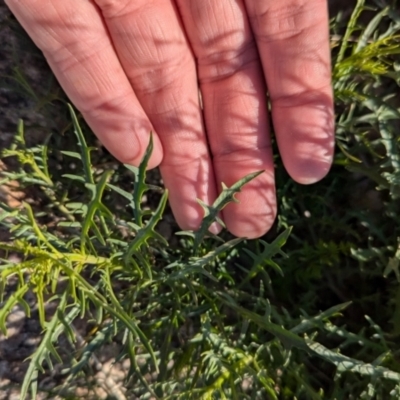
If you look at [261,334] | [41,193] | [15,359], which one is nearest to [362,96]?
[261,334]

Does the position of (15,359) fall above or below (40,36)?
below

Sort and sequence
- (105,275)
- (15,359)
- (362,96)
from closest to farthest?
(105,275) < (362,96) < (15,359)

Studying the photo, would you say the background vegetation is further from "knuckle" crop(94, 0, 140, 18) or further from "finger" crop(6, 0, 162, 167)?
"knuckle" crop(94, 0, 140, 18)

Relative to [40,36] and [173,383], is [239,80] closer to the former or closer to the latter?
[40,36]

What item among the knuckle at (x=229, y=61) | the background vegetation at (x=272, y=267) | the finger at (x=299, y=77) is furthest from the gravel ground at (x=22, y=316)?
the finger at (x=299, y=77)

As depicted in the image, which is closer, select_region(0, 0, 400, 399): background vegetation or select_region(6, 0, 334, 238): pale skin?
select_region(0, 0, 400, 399): background vegetation

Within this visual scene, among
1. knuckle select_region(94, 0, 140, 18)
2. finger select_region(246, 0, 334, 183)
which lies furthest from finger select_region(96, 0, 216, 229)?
finger select_region(246, 0, 334, 183)

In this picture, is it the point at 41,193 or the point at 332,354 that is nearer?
the point at 332,354

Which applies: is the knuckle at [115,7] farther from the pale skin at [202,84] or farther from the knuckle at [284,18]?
the knuckle at [284,18]
